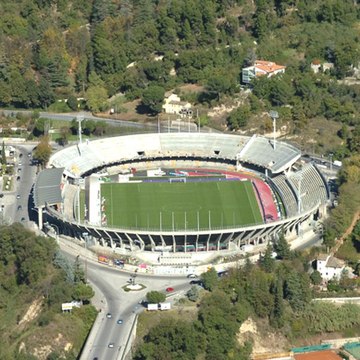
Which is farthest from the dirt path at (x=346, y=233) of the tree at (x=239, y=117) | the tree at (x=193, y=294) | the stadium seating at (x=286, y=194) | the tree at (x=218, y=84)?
the tree at (x=218, y=84)

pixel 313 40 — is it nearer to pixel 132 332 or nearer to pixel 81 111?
pixel 81 111

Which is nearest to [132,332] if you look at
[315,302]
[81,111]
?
[315,302]

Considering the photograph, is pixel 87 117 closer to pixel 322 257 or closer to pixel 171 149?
pixel 171 149

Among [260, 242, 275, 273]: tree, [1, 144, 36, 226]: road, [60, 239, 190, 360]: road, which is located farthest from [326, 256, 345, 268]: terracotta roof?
[1, 144, 36, 226]: road

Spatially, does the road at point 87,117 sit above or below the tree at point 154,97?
below

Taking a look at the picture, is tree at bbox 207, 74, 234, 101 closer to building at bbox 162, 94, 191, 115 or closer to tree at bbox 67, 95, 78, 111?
building at bbox 162, 94, 191, 115

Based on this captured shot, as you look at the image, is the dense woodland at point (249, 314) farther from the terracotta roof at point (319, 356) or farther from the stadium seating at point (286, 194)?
the stadium seating at point (286, 194)
